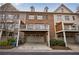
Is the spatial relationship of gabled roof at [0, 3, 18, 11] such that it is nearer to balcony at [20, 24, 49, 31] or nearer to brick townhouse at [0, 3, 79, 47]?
brick townhouse at [0, 3, 79, 47]

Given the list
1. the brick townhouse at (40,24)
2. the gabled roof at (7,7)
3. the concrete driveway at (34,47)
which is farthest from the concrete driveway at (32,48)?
the gabled roof at (7,7)

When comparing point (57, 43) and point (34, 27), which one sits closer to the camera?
point (57, 43)

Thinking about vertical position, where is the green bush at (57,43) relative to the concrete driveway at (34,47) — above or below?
above

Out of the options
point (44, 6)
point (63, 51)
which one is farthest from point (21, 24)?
point (63, 51)

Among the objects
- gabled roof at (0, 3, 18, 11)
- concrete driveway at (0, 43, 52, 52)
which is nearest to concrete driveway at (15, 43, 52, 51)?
concrete driveway at (0, 43, 52, 52)

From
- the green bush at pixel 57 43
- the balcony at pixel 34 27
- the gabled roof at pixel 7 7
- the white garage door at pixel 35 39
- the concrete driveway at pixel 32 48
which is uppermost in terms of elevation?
the gabled roof at pixel 7 7

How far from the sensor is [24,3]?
3.68 m

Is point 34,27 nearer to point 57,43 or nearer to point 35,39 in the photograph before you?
point 35,39

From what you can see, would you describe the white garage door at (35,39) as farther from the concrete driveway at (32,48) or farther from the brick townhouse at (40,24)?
the concrete driveway at (32,48)

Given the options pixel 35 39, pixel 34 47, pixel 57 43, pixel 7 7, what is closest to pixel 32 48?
pixel 34 47

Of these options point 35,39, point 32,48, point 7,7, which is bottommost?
point 32,48
